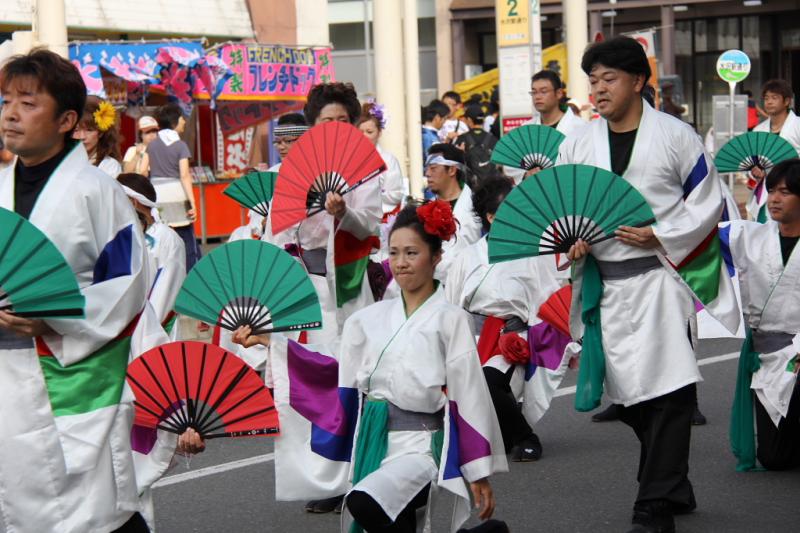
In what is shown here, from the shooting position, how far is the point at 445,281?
713 cm

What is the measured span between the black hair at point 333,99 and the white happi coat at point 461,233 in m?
1.09

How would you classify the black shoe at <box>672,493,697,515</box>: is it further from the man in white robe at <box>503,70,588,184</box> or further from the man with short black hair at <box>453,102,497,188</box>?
the man with short black hair at <box>453,102,497,188</box>

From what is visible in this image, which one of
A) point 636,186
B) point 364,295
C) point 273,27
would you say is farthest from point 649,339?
point 273,27

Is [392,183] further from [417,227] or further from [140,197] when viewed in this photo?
[417,227]

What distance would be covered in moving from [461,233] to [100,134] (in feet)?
6.85

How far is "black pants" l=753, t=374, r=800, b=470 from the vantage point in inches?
247

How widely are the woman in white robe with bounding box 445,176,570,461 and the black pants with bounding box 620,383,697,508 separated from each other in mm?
1410

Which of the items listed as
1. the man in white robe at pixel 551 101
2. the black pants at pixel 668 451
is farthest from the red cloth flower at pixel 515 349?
the man in white robe at pixel 551 101

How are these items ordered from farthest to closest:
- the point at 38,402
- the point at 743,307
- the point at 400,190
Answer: the point at 400,190
the point at 743,307
the point at 38,402

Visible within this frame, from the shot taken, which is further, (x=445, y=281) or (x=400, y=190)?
(x=400, y=190)

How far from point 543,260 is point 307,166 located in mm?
1622

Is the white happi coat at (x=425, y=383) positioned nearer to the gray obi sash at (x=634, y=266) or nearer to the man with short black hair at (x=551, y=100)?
the gray obi sash at (x=634, y=266)

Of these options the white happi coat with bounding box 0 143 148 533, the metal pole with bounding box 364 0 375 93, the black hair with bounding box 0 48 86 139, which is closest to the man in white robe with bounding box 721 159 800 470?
the white happi coat with bounding box 0 143 148 533

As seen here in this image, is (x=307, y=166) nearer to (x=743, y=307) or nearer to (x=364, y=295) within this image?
(x=364, y=295)
